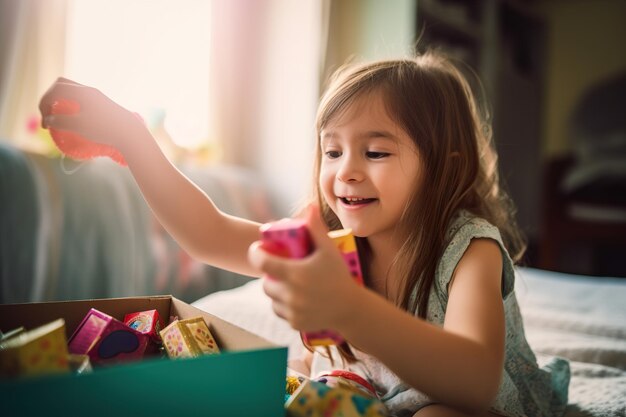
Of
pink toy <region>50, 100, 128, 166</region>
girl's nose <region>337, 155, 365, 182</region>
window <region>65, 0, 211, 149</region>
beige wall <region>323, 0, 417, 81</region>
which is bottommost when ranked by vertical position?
girl's nose <region>337, 155, 365, 182</region>

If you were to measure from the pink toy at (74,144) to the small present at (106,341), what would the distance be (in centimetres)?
27

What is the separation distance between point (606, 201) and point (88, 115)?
134 inches

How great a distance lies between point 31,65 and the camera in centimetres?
170

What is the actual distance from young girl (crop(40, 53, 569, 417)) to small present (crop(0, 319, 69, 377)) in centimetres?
21

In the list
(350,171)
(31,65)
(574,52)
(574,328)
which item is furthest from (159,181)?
(574,52)

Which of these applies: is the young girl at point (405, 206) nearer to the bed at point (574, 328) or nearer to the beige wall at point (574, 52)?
the bed at point (574, 328)

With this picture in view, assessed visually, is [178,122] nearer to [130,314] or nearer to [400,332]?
[130,314]

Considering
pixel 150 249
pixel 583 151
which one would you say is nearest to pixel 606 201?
pixel 583 151

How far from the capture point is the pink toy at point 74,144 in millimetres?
717

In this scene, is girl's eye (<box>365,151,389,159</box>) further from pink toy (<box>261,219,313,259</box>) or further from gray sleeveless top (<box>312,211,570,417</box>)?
pink toy (<box>261,219,313,259</box>)

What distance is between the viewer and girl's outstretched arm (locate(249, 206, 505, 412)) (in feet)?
1.49

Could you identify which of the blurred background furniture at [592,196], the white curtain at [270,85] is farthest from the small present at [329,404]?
the blurred background furniture at [592,196]

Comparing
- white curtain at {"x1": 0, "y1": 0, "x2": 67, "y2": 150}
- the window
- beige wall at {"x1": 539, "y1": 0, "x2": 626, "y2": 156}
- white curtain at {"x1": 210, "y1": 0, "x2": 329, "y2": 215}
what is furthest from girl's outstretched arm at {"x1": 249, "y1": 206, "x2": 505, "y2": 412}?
beige wall at {"x1": 539, "y1": 0, "x2": 626, "y2": 156}

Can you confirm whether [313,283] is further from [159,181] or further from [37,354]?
[159,181]
